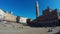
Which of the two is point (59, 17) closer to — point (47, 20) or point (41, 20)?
point (47, 20)

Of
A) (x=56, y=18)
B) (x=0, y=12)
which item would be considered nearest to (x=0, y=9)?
(x=0, y=12)

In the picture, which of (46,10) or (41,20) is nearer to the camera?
(41,20)

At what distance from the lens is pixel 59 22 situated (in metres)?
31.8

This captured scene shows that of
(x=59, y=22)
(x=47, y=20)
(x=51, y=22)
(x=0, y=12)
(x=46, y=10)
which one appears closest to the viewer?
(x=59, y=22)

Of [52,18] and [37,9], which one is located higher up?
[37,9]

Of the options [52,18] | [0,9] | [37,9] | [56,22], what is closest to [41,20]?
[52,18]

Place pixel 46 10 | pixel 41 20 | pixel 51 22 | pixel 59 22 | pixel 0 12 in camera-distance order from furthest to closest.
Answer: pixel 0 12, pixel 46 10, pixel 41 20, pixel 51 22, pixel 59 22

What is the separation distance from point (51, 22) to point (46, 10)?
517 inches

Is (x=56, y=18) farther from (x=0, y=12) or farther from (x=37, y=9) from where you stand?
(x=0, y=12)

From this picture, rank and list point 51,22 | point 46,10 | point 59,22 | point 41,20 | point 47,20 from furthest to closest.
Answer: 1. point 46,10
2. point 41,20
3. point 47,20
4. point 51,22
5. point 59,22

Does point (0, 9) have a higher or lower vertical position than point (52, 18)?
higher

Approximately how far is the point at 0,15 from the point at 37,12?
1545 centimetres

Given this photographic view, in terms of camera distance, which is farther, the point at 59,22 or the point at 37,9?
the point at 37,9

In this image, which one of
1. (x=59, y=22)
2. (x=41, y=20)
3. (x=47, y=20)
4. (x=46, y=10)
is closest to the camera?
(x=59, y=22)
